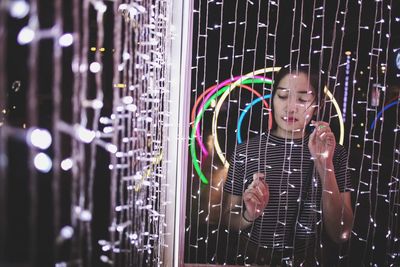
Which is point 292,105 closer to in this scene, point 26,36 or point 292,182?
point 292,182

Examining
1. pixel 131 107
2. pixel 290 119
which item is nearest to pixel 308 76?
pixel 290 119

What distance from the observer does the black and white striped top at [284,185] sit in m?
2.42

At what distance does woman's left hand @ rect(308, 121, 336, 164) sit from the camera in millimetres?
2426

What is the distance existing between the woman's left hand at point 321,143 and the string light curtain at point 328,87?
0.43 ft

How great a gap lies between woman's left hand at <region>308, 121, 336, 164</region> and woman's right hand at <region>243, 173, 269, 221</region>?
378 millimetres

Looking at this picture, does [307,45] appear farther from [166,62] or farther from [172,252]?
[172,252]

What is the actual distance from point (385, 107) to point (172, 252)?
5.85 feet

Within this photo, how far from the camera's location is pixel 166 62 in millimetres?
2254

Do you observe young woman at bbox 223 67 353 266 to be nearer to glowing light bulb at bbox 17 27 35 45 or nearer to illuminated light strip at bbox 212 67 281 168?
illuminated light strip at bbox 212 67 281 168

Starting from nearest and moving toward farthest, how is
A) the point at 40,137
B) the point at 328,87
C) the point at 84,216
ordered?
the point at 40,137 < the point at 84,216 < the point at 328,87

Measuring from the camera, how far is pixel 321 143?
2.45 m

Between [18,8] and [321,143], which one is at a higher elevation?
[18,8]

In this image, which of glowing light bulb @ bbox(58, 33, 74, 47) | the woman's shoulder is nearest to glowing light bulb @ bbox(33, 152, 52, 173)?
glowing light bulb @ bbox(58, 33, 74, 47)

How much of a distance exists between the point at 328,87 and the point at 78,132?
207 cm
